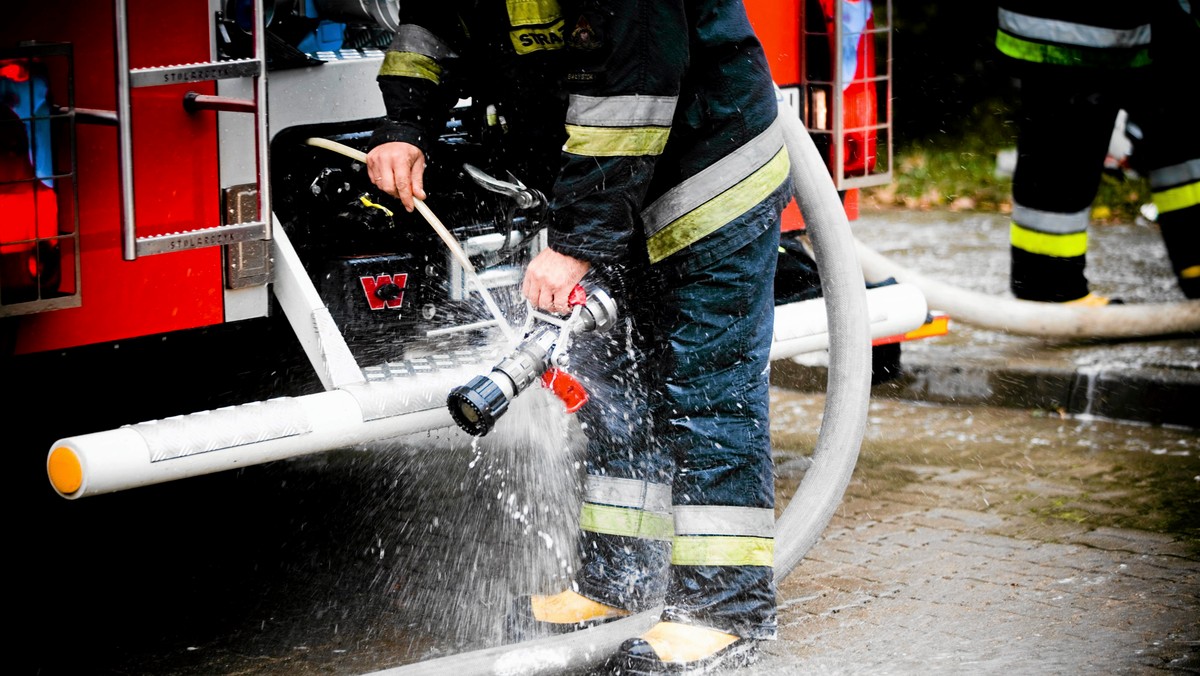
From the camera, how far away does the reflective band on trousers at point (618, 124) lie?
2711 mm

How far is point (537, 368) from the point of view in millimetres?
2939

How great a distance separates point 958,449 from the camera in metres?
4.68

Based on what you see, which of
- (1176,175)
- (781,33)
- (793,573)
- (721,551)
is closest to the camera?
(721,551)

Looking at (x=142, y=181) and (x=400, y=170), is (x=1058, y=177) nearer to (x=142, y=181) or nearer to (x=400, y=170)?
(x=400, y=170)

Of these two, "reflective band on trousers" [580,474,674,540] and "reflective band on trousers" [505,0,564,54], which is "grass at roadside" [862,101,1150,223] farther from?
"reflective band on trousers" [505,0,564,54]

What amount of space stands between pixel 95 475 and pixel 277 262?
66cm

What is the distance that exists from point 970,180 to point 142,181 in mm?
7692

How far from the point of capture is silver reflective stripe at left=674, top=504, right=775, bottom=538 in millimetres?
3008

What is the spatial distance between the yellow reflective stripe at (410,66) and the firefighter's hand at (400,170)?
156 millimetres

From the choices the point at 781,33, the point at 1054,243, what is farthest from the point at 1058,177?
the point at 781,33

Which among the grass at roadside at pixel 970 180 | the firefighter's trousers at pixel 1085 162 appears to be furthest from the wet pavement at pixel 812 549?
the grass at roadside at pixel 970 180

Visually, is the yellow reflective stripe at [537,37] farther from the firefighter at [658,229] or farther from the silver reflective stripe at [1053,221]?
the silver reflective stripe at [1053,221]

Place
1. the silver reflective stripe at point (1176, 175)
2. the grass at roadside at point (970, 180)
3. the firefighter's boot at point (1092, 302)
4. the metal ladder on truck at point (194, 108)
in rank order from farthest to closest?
the grass at roadside at point (970, 180) → the firefighter's boot at point (1092, 302) → the silver reflective stripe at point (1176, 175) → the metal ladder on truck at point (194, 108)

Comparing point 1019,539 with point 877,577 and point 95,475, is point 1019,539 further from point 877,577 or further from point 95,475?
point 95,475
